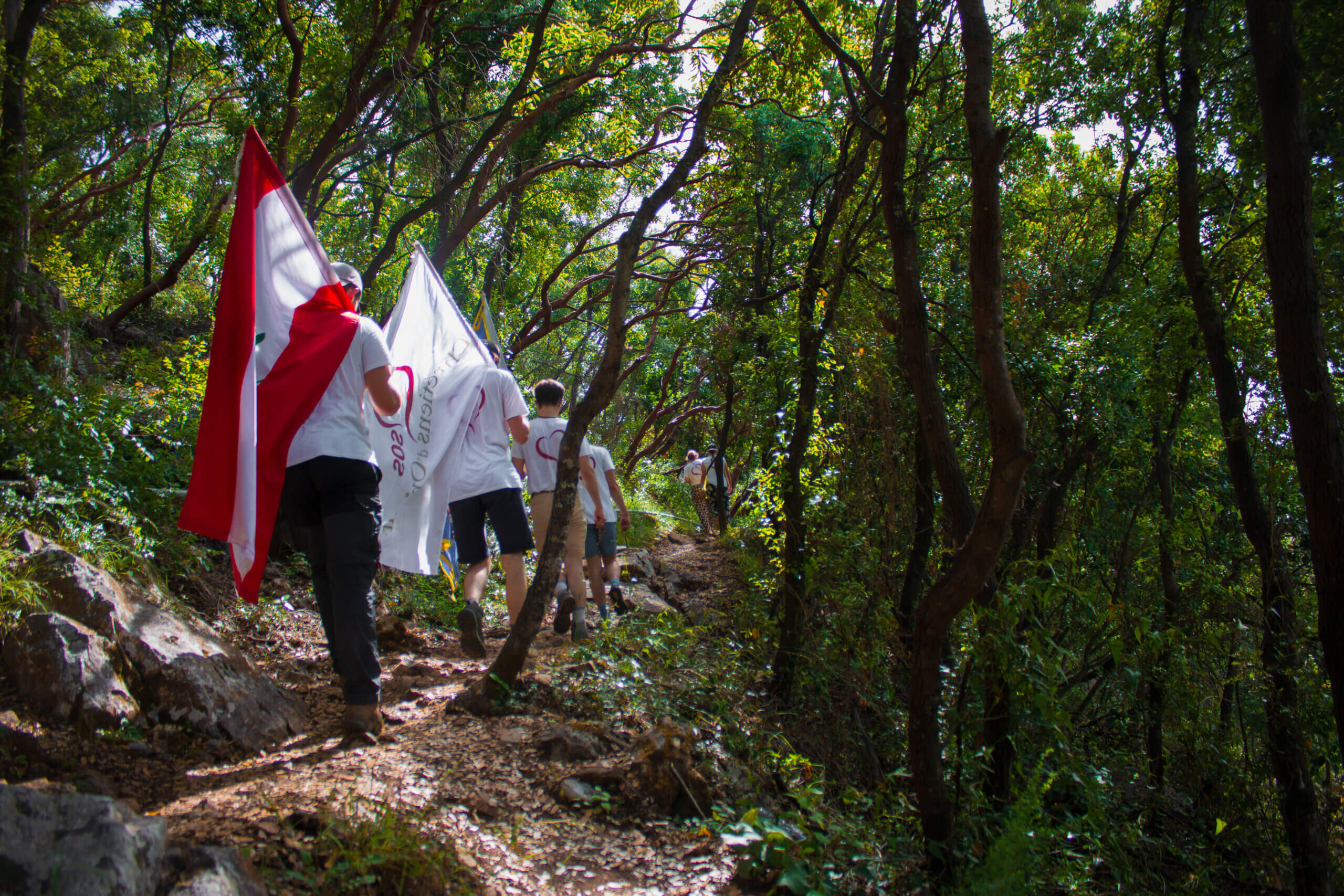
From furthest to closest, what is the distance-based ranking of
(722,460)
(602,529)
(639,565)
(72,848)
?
(722,460) → (639,565) → (602,529) → (72,848)

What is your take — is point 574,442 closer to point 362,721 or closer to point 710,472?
point 362,721

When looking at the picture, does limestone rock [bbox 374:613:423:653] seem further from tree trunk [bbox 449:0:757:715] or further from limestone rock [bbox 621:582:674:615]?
limestone rock [bbox 621:582:674:615]

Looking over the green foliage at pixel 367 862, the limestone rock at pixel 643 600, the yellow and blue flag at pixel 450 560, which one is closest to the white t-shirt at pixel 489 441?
the yellow and blue flag at pixel 450 560

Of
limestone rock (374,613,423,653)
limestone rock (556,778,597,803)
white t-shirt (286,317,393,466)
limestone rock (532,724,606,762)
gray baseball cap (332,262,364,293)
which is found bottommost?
limestone rock (556,778,597,803)

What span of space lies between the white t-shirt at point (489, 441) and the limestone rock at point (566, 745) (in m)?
1.94

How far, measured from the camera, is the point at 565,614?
5.73 meters

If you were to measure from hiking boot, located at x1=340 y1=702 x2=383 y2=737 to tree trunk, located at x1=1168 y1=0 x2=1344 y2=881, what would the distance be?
4501 mm

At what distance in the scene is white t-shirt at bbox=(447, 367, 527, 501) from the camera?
524 centimetres

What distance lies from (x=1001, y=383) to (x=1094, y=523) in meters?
5.98

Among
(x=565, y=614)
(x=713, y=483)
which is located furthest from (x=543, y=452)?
(x=713, y=483)

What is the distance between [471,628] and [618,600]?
221 centimetres

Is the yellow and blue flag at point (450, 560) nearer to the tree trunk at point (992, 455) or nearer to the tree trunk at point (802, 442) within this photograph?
the tree trunk at point (802, 442)

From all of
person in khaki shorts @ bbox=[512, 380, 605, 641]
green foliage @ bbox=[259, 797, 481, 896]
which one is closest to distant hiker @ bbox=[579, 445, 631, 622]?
person in khaki shorts @ bbox=[512, 380, 605, 641]

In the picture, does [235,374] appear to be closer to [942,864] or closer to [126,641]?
[126,641]
